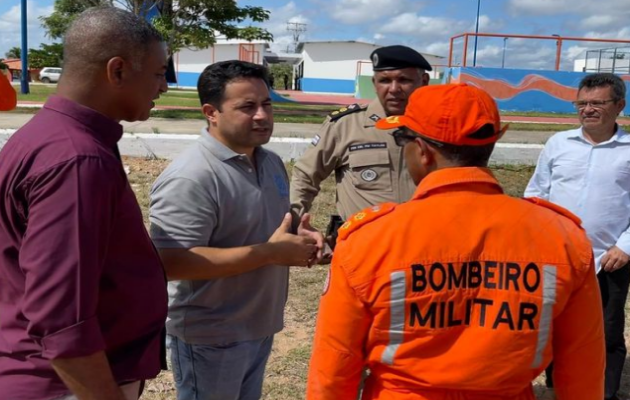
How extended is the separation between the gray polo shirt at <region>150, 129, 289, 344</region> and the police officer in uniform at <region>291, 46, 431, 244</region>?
76 cm

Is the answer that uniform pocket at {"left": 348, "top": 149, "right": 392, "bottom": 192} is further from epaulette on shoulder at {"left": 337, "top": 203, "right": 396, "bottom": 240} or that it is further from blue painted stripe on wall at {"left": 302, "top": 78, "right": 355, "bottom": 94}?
blue painted stripe on wall at {"left": 302, "top": 78, "right": 355, "bottom": 94}

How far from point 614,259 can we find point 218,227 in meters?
2.39

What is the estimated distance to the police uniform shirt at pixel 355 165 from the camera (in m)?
3.06

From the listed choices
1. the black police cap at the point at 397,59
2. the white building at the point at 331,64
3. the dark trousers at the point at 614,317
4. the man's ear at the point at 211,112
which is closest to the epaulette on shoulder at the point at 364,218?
the man's ear at the point at 211,112

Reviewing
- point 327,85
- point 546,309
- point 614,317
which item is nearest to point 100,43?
point 546,309

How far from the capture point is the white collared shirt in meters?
3.32

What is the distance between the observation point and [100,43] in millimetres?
1396

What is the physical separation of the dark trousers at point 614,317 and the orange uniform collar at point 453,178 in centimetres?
242

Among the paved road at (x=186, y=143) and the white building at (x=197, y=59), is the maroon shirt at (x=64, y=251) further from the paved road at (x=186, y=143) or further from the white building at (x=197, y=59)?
the white building at (x=197, y=59)

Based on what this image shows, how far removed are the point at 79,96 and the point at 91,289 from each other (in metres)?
0.47

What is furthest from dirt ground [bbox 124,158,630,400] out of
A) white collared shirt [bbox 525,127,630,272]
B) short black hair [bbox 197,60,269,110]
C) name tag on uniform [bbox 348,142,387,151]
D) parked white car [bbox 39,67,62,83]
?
parked white car [bbox 39,67,62,83]

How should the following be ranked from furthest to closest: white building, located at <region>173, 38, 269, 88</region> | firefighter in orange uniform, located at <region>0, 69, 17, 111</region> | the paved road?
white building, located at <region>173, 38, 269, 88</region>
the paved road
firefighter in orange uniform, located at <region>0, 69, 17, 111</region>

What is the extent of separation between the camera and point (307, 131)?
Result: 10.9m

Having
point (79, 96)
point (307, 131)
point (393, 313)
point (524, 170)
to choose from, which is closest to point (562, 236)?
point (393, 313)
